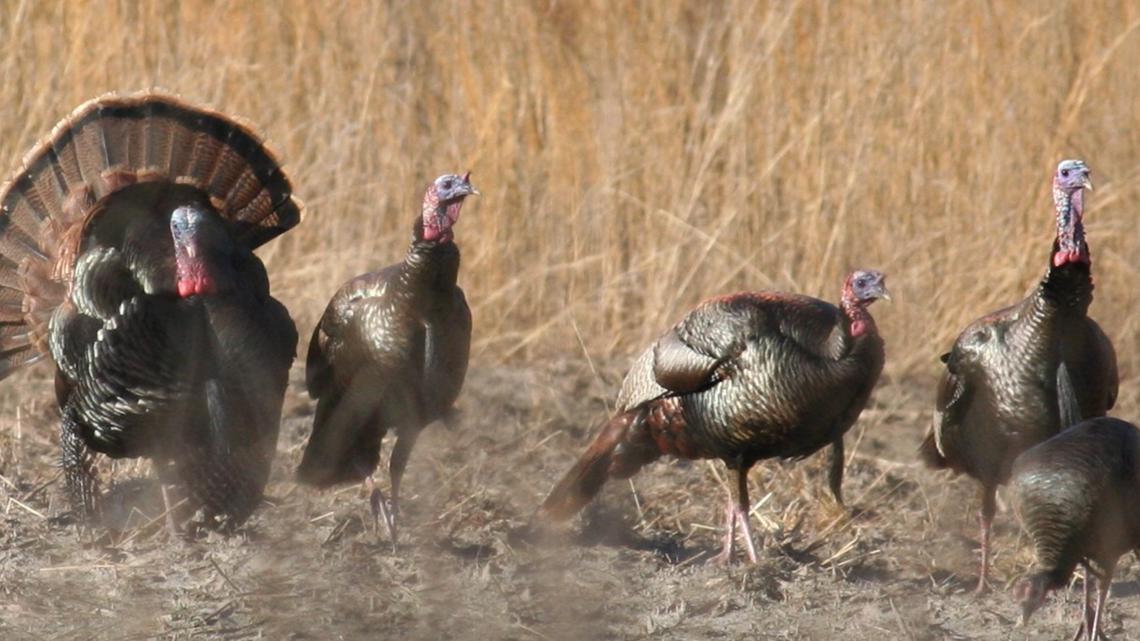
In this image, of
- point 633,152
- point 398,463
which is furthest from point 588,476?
point 633,152

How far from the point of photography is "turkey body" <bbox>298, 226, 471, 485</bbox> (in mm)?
5023

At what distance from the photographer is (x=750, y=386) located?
4.89 m

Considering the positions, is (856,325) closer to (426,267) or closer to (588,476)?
(588,476)

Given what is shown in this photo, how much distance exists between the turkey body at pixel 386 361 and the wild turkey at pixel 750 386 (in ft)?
1.49

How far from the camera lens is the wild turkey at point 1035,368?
4672 mm

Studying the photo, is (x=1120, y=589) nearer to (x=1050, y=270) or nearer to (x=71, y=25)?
(x=1050, y=270)

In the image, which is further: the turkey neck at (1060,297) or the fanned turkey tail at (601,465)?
the fanned turkey tail at (601,465)

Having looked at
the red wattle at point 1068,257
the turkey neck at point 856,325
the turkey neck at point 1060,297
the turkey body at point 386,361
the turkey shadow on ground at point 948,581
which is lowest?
the turkey shadow on ground at point 948,581

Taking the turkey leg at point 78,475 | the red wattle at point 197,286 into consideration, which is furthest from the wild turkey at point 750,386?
the turkey leg at point 78,475

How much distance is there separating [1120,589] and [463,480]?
1.89 meters

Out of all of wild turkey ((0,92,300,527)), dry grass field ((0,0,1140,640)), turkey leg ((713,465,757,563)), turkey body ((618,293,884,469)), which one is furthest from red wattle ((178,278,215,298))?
turkey leg ((713,465,757,563))

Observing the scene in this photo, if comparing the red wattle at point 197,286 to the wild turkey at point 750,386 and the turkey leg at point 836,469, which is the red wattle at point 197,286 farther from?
the turkey leg at point 836,469

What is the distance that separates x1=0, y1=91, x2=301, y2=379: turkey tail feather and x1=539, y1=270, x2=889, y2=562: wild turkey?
1.28 metres

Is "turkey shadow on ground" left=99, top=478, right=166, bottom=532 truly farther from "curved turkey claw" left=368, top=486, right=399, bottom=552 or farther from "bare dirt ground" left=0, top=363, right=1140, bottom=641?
"curved turkey claw" left=368, top=486, right=399, bottom=552
